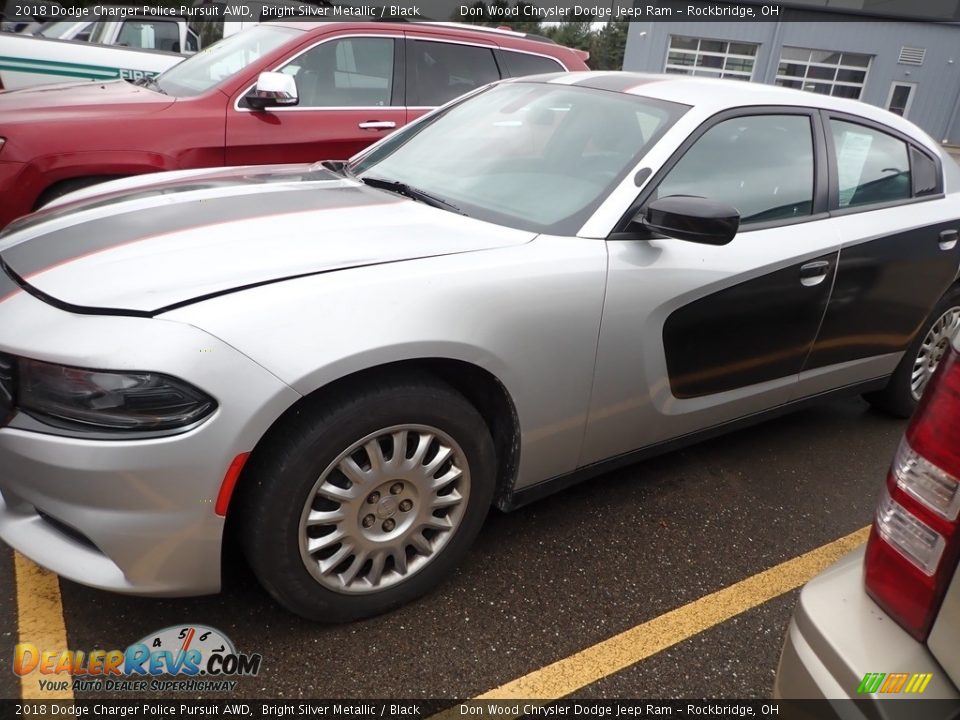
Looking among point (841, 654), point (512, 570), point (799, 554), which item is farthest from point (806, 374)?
point (841, 654)

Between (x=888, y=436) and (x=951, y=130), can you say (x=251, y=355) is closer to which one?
(x=888, y=436)

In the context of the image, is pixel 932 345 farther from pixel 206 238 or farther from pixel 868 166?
pixel 206 238

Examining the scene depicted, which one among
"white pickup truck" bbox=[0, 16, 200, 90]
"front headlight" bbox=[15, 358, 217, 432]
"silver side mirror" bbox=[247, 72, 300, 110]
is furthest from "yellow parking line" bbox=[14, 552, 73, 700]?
"white pickup truck" bbox=[0, 16, 200, 90]

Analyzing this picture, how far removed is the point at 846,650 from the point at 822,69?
32798mm

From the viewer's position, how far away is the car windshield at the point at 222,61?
4535mm

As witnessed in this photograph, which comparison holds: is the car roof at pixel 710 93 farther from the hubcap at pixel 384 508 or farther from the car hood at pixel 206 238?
the hubcap at pixel 384 508

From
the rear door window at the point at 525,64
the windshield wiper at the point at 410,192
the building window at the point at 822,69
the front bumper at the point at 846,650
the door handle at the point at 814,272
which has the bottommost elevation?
the front bumper at the point at 846,650

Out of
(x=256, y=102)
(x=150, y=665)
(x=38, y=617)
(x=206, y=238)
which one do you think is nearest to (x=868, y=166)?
(x=206, y=238)

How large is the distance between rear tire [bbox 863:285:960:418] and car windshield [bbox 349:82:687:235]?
1.84 meters

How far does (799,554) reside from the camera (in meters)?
2.55

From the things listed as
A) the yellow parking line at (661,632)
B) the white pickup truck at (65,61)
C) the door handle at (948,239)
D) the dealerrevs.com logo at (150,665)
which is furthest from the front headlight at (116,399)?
the white pickup truck at (65,61)

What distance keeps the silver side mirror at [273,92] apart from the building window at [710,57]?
93.0ft

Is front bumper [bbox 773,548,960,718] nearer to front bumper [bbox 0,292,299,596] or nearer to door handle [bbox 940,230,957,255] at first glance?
front bumper [bbox 0,292,299,596]

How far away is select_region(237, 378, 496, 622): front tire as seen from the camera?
1.75 m
